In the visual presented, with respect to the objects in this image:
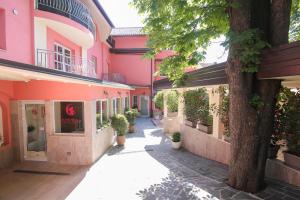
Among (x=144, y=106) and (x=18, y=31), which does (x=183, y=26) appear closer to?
(x=18, y=31)

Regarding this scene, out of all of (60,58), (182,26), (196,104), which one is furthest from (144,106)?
(182,26)

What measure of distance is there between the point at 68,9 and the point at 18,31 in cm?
277

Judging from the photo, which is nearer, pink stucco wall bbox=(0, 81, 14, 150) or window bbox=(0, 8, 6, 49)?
window bbox=(0, 8, 6, 49)

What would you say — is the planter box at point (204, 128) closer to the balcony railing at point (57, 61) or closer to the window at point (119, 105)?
the balcony railing at point (57, 61)

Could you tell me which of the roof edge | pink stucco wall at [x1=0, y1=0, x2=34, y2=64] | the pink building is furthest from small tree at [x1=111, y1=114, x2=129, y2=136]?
the roof edge

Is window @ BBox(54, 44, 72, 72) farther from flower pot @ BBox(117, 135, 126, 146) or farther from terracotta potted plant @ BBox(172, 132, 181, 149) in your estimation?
terracotta potted plant @ BBox(172, 132, 181, 149)

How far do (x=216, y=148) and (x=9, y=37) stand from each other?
8.32m

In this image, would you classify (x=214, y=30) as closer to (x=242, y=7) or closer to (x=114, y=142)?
(x=242, y=7)

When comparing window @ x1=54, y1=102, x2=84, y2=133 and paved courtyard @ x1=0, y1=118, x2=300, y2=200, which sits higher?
window @ x1=54, y1=102, x2=84, y2=133

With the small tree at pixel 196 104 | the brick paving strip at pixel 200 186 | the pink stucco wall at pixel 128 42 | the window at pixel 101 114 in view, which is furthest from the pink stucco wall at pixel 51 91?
the pink stucco wall at pixel 128 42

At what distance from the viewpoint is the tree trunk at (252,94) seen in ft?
15.3

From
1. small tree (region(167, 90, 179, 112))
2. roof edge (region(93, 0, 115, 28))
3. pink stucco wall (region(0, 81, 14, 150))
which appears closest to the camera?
pink stucco wall (region(0, 81, 14, 150))

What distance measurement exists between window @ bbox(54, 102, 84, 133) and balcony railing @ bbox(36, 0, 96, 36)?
13.5 ft

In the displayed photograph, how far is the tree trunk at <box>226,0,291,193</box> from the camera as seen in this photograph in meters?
4.65
